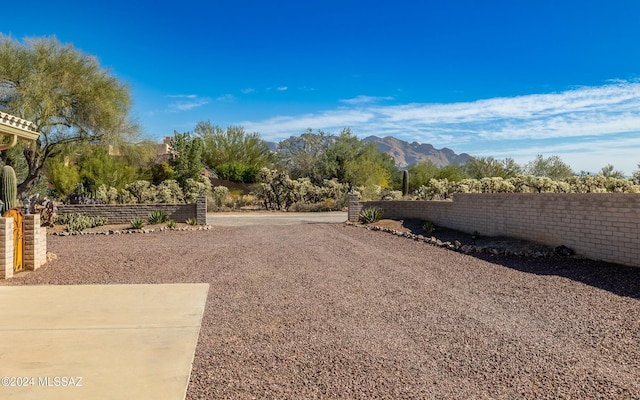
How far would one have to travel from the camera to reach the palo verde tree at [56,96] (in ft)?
74.3

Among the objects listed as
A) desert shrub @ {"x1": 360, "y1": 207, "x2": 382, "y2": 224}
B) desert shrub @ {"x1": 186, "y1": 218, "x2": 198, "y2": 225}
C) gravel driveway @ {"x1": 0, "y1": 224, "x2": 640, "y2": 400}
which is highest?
desert shrub @ {"x1": 360, "y1": 207, "x2": 382, "y2": 224}

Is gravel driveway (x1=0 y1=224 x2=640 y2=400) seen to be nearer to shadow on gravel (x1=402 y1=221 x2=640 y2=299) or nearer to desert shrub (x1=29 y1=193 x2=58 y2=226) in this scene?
shadow on gravel (x1=402 y1=221 x2=640 y2=299)

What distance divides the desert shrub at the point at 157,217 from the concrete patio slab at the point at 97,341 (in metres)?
11.1

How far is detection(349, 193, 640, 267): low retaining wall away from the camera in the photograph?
9.06 m

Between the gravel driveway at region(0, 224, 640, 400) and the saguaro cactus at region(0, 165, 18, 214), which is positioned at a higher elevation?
the saguaro cactus at region(0, 165, 18, 214)

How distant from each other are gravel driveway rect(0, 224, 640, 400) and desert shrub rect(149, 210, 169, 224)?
6829mm

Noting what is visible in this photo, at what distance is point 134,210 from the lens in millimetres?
18219

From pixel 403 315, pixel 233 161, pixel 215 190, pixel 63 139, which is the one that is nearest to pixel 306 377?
pixel 403 315

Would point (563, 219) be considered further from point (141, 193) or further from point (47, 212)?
point (141, 193)

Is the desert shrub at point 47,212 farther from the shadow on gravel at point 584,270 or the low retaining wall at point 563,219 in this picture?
the shadow on gravel at point 584,270

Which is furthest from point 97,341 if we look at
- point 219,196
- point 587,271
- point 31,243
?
point 219,196

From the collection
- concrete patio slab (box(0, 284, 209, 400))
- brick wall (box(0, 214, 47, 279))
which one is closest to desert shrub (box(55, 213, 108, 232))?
brick wall (box(0, 214, 47, 279))

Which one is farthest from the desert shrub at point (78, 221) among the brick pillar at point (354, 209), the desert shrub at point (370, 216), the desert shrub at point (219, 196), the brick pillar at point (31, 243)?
the desert shrub at point (219, 196)

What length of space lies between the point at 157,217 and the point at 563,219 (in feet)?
44.9
